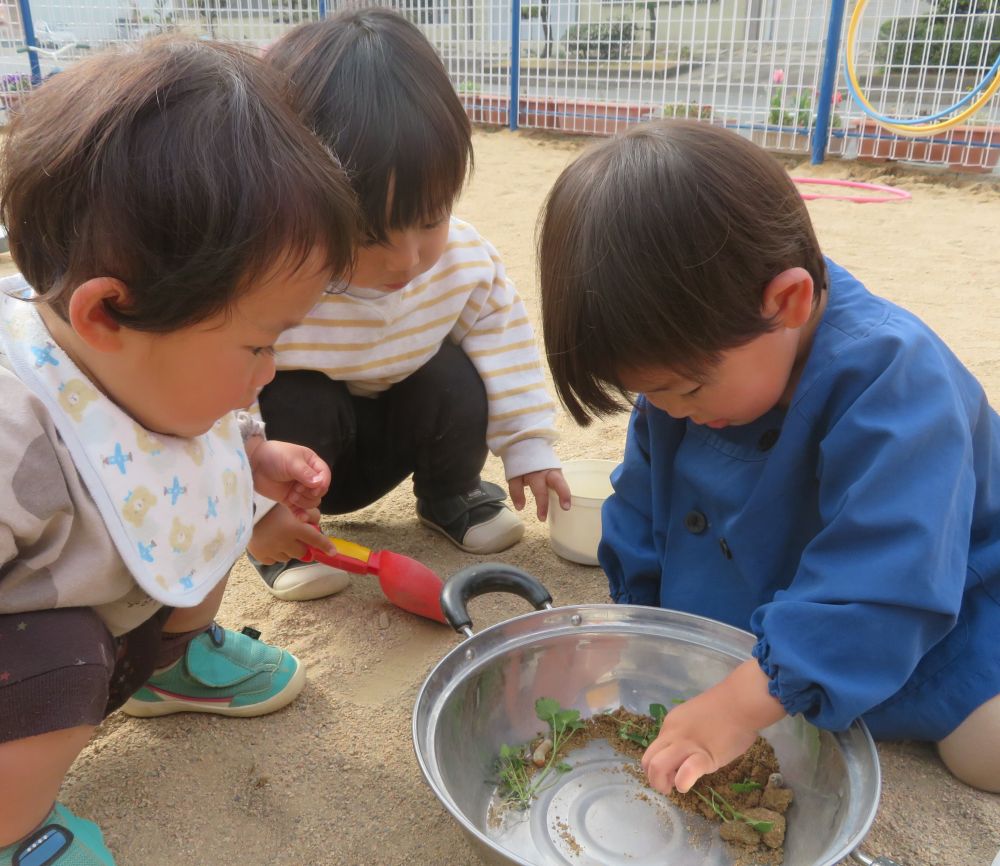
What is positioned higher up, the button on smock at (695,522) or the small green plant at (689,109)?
the button on smock at (695,522)

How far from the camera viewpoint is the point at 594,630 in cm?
107

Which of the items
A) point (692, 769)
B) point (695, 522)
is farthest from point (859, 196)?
point (692, 769)

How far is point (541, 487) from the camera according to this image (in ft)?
4.66

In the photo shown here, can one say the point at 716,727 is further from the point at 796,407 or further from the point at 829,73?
the point at 829,73

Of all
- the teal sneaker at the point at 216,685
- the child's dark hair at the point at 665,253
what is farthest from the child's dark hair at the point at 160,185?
the teal sneaker at the point at 216,685

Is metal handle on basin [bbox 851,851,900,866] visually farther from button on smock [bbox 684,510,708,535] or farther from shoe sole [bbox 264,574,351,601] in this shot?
shoe sole [bbox 264,574,351,601]

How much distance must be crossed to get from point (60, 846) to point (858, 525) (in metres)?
0.76

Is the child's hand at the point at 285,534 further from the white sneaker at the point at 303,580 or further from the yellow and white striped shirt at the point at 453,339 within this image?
the yellow and white striped shirt at the point at 453,339

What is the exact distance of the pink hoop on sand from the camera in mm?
3951

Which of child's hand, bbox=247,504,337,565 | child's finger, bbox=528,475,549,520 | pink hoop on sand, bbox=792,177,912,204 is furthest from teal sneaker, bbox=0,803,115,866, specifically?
pink hoop on sand, bbox=792,177,912,204

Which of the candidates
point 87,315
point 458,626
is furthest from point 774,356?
point 87,315

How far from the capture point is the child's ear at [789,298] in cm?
88

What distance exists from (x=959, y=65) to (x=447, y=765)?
4472mm

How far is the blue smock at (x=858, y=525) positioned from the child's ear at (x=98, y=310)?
0.63 meters
